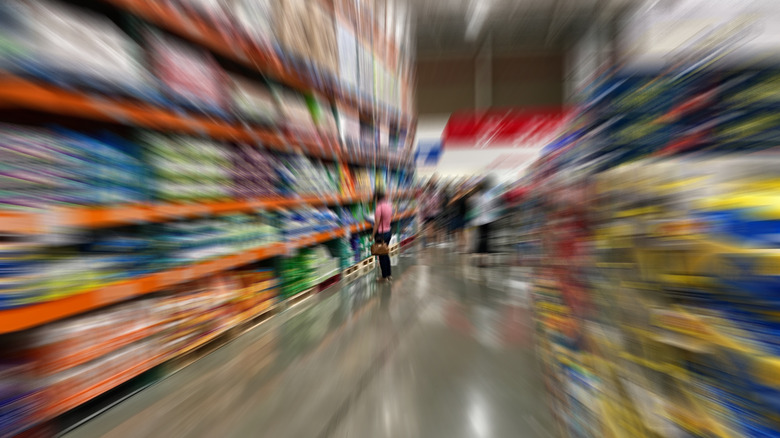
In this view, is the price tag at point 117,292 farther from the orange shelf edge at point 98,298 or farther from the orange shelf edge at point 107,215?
the orange shelf edge at point 107,215

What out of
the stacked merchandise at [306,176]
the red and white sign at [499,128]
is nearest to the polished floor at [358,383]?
the stacked merchandise at [306,176]

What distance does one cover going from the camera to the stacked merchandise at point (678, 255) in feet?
1.71

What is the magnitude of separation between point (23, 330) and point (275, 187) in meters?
1.59

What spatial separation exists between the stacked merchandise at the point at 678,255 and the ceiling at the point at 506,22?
296 inches

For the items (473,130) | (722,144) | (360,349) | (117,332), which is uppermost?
(473,130)

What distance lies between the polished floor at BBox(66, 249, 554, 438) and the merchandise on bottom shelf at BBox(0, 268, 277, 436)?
0.18 metres

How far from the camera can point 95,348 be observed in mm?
1280

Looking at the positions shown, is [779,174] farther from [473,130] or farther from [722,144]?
[473,130]

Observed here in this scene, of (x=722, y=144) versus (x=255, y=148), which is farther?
(x=255, y=148)

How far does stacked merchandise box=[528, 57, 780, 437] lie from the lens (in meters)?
0.52

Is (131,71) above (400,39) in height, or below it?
below

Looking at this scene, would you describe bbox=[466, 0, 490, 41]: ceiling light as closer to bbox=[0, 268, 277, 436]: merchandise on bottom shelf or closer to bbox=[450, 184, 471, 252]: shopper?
bbox=[450, 184, 471, 252]: shopper

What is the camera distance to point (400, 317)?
102 inches

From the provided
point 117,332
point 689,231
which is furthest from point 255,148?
point 689,231
